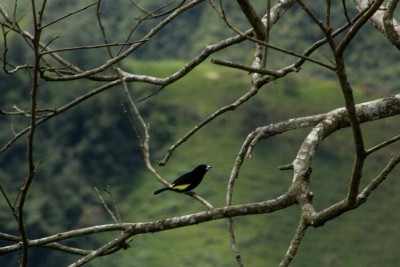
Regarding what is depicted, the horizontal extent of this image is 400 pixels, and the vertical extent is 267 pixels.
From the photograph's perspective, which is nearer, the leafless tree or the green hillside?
the leafless tree

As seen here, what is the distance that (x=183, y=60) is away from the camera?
6325cm

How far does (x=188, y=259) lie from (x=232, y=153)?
286 inches

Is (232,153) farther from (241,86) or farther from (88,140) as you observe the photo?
(88,140)

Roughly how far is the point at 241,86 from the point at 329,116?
49.5 metres

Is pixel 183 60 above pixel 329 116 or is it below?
above

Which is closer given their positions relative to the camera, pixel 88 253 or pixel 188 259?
pixel 88 253

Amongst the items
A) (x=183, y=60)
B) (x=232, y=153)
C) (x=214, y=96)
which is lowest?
(x=232, y=153)

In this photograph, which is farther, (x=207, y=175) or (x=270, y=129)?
(x=207, y=175)

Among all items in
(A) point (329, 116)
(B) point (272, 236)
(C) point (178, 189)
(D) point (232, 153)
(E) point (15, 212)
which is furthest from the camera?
(D) point (232, 153)

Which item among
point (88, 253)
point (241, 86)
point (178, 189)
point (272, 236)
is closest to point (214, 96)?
point (241, 86)

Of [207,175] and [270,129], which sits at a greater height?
[207,175]

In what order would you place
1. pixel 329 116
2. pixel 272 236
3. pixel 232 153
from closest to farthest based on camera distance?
1. pixel 329 116
2. pixel 272 236
3. pixel 232 153

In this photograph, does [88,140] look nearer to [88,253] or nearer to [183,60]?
[183,60]

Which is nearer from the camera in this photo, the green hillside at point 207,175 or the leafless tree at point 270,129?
the leafless tree at point 270,129
